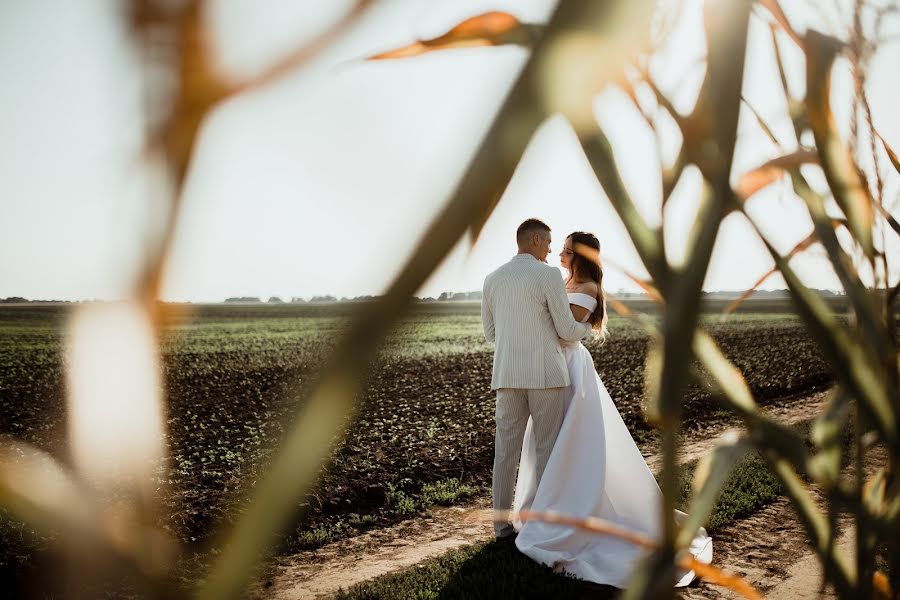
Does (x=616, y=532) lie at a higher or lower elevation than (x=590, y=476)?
higher

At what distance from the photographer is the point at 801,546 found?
4.56 m

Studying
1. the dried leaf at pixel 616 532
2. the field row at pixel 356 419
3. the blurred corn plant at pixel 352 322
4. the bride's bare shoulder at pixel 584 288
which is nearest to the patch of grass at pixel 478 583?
the field row at pixel 356 419

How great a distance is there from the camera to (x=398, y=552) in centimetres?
463

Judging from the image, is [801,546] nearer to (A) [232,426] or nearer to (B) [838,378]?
(B) [838,378]

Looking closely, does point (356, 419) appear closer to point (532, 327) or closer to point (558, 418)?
point (532, 327)

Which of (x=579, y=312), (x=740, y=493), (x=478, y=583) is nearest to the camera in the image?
(x=478, y=583)

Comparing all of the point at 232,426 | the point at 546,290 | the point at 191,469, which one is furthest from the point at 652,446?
the point at 232,426

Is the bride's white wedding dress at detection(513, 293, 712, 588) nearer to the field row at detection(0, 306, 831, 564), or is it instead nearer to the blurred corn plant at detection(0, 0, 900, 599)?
the field row at detection(0, 306, 831, 564)

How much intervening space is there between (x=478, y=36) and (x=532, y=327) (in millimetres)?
3907

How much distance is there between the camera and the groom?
13.8 ft

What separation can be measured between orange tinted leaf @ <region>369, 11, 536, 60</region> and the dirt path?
11.5 ft

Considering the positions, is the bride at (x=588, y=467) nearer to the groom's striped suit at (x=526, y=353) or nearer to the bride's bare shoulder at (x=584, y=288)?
the bride's bare shoulder at (x=584, y=288)

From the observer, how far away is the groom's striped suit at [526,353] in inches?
166

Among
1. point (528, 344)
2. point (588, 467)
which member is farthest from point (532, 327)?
point (588, 467)
